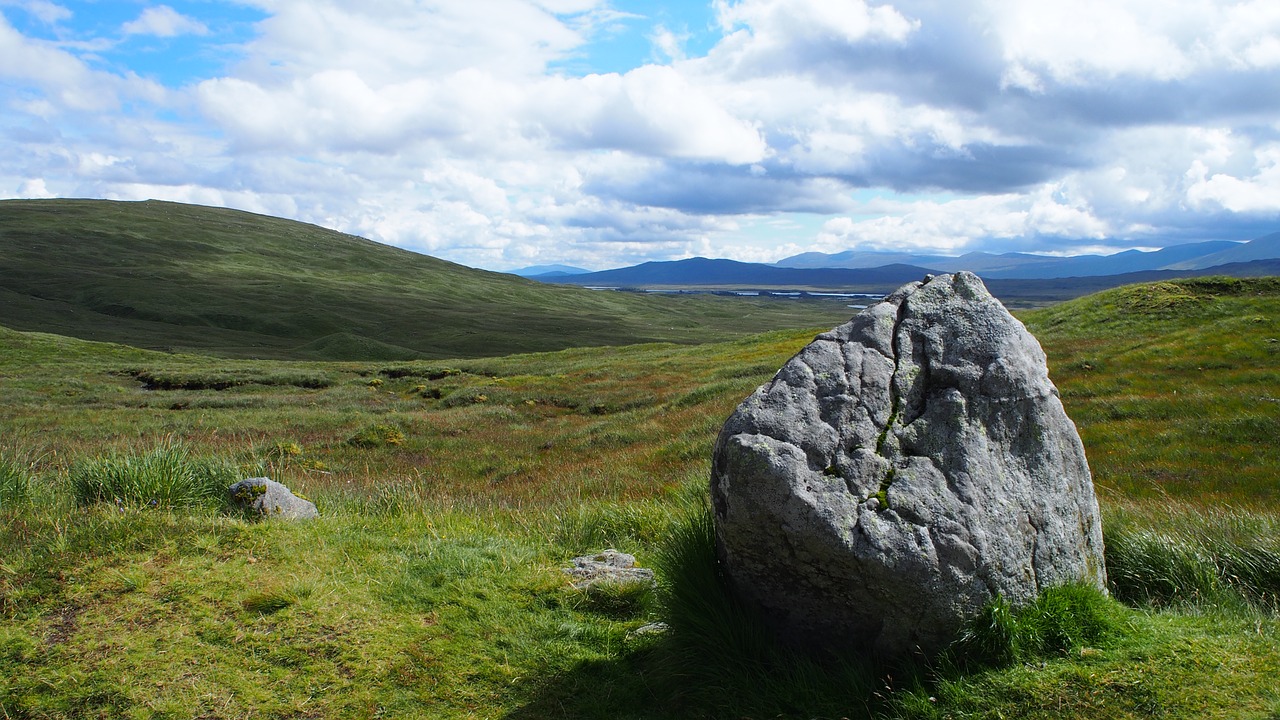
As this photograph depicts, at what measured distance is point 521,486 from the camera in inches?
671

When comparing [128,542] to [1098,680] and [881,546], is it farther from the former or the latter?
[1098,680]

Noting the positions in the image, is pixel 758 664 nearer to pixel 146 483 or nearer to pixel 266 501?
pixel 266 501

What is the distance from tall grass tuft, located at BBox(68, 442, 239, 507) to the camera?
8445 mm

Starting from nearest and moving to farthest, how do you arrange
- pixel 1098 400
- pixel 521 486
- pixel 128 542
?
pixel 128 542, pixel 521 486, pixel 1098 400

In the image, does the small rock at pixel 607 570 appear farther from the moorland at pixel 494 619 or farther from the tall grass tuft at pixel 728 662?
the tall grass tuft at pixel 728 662

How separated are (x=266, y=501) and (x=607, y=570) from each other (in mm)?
4342

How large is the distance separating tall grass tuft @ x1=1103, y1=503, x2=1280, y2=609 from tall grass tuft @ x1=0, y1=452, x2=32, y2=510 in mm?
11723

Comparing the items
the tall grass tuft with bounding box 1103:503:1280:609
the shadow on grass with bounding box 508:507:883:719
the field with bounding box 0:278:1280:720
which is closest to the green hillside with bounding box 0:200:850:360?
the field with bounding box 0:278:1280:720

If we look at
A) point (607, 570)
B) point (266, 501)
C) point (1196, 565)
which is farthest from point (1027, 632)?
point (266, 501)

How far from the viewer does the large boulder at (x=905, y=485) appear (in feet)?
17.0

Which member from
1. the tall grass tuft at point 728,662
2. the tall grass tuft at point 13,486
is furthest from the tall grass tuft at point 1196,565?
the tall grass tuft at point 13,486

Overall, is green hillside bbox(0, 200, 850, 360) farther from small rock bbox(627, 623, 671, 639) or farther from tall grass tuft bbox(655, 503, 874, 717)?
tall grass tuft bbox(655, 503, 874, 717)

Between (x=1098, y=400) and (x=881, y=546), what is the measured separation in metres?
22.4

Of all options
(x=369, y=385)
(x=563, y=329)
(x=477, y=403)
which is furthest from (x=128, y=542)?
(x=563, y=329)
